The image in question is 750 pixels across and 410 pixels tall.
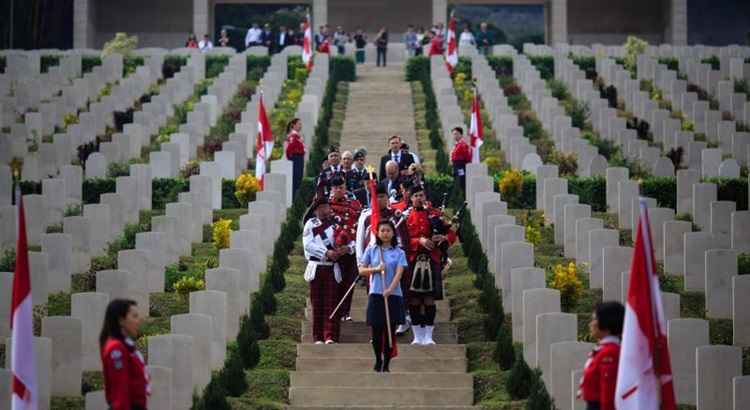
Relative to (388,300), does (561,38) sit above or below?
above

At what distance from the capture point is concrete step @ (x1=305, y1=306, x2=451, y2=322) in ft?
65.8

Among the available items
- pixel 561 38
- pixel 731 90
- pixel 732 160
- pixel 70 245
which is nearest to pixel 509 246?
pixel 70 245

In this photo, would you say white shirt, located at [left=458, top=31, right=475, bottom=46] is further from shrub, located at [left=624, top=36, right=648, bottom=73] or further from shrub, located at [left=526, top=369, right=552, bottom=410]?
shrub, located at [left=526, top=369, right=552, bottom=410]

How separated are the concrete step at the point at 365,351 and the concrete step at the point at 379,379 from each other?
2.55 feet

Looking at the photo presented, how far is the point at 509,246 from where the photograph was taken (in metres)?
19.3

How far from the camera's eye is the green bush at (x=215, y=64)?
41688mm

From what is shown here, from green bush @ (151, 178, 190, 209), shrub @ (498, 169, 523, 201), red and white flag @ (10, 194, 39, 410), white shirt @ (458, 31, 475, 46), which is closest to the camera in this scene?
red and white flag @ (10, 194, 39, 410)

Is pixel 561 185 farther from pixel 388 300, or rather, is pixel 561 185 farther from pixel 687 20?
pixel 687 20

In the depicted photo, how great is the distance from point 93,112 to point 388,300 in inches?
617

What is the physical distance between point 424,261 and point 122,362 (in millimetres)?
7127

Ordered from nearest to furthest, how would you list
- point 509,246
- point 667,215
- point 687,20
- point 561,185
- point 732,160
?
point 509,246, point 667,215, point 561,185, point 732,160, point 687,20

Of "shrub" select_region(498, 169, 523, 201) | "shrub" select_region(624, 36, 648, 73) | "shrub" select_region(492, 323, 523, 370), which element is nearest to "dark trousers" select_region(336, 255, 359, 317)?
"shrub" select_region(492, 323, 523, 370)

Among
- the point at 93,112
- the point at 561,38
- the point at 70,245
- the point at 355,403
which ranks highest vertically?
the point at 561,38

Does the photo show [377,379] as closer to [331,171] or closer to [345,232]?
[345,232]
